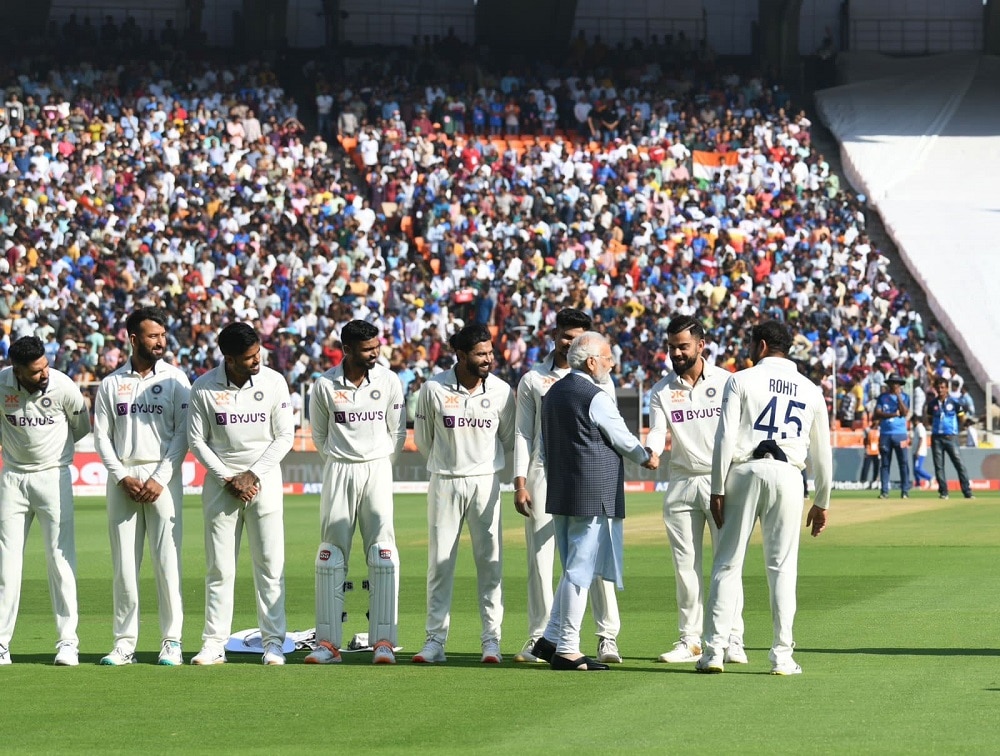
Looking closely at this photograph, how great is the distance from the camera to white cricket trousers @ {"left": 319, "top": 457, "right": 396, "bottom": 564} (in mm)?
11953

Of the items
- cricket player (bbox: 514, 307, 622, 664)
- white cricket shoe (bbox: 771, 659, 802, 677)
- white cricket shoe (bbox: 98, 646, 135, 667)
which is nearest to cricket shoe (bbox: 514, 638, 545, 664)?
cricket player (bbox: 514, 307, 622, 664)

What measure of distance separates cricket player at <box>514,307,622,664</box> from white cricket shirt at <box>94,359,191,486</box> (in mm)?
2463

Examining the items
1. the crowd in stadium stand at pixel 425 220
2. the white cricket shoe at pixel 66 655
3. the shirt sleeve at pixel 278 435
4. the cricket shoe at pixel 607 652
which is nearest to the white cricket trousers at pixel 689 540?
the cricket shoe at pixel 607 652

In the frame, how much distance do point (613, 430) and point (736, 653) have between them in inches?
71.0

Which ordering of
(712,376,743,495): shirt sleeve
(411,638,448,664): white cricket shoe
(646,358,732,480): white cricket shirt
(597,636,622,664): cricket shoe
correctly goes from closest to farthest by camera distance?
(712,376,743,495): shirt sleeve
(597,636,622,664): cricket shoe
(411,638,448,664): white cricket shoe
(646,358,732,480): white cricket shirt

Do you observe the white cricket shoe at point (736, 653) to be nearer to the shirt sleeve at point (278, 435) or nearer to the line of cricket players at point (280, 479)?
the line of cricket players at point (280, 479)

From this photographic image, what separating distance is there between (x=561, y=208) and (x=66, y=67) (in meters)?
15.4

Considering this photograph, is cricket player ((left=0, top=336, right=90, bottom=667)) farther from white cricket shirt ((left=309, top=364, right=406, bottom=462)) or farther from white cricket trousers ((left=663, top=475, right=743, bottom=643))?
white cricket trousers ((left=663, top=475, right=743, bottom=643))

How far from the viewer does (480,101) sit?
48.2 meters

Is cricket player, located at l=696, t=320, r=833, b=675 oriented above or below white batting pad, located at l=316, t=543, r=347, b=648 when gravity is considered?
above

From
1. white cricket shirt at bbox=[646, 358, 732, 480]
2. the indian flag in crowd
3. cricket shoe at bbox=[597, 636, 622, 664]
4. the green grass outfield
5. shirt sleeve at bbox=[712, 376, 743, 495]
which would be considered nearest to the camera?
the green grass outfield

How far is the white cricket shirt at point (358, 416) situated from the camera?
39.4 feet

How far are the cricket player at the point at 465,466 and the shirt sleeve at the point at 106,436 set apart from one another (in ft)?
7.05

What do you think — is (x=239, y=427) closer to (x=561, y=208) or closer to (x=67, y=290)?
(x=67, y=290)
